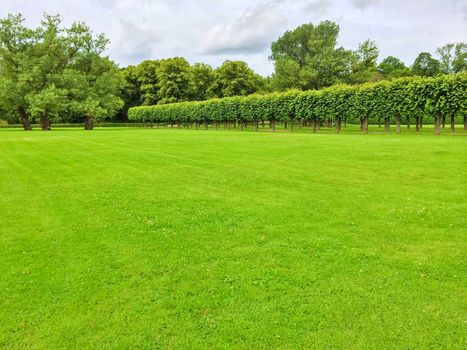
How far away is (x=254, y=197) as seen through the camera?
9.02 metres

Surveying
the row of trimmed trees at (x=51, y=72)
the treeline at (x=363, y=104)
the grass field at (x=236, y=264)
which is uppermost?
the row of trimmed trees at (x=51, y=72)

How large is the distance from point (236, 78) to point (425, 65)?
42892 mm

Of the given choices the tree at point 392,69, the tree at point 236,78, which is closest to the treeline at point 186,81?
the tree at point 236,78

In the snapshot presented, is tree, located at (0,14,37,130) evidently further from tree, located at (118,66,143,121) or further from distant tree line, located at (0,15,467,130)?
tree, located at (118,66,143,121)

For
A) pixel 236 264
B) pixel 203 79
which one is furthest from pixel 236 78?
pixel 236 264

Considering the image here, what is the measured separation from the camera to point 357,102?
38.8 meters

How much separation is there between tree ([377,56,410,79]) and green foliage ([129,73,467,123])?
124ft

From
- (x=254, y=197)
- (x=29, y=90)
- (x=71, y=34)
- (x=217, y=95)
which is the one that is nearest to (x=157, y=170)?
(x=254, y=197)

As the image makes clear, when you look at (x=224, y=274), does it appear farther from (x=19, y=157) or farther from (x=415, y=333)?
(x=19, y=157)

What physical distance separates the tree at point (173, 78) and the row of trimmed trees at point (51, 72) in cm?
1940

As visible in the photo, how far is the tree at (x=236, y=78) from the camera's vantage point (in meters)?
75.9

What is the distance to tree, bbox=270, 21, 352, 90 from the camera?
62.7 m

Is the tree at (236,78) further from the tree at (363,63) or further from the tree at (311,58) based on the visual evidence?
the tree at (363,63)

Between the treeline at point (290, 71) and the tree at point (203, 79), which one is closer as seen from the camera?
the treeline at point (290, 71)
